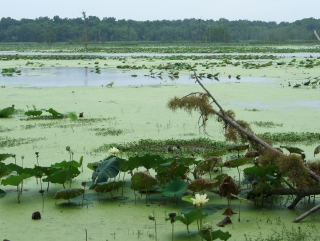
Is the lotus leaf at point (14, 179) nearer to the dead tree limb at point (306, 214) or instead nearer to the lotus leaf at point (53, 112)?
the dead tree limb at point (306, 214)

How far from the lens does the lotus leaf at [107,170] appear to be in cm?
282

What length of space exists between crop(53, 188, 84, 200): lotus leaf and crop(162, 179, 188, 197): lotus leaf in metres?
0.46

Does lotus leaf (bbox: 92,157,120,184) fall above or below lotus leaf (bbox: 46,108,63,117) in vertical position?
above

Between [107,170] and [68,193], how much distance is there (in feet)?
0.77

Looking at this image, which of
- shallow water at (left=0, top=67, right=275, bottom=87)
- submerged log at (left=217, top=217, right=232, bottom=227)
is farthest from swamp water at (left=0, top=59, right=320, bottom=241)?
shallow water at (left=0, top=67, right=275, bottom=87)

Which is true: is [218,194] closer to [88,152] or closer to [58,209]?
[58,209]

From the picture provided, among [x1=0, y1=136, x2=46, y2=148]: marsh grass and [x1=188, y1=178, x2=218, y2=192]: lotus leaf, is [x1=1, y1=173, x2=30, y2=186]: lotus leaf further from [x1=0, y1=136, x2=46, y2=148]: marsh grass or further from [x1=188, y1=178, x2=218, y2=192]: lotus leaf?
[x1=0, y1=136, x2=46, y2=148]: marsh grass

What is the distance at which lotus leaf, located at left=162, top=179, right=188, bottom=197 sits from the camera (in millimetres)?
2636

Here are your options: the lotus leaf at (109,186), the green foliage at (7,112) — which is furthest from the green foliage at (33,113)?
the lotus leaf at (109,186)

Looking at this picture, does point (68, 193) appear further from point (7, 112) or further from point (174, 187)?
point (7, 112)

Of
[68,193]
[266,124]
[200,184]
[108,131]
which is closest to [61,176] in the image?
[68,193]

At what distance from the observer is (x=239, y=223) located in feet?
8.18

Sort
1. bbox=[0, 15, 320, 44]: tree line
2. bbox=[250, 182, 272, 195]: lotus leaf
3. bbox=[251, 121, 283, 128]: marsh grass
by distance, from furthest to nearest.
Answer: bbox=[0, 15, 320, 44]: tree line → bbox=[251, 121, 283, 128]: marsh grass → bbox=[250, 182, 272, 195]: lotus leaf

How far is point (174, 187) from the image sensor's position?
2697mm
